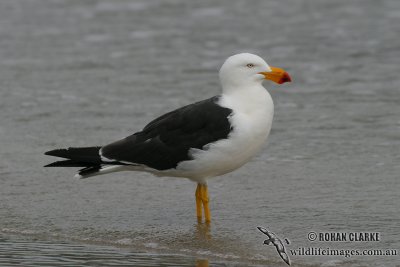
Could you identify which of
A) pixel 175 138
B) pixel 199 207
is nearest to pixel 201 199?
pixel 199 207

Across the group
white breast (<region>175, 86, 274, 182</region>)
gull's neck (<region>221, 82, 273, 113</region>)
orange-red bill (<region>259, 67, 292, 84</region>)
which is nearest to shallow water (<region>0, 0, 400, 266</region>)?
white breast (<region>175, 86, 274, 182</region>)

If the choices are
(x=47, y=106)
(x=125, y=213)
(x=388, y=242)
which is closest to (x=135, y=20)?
(x=47, y=106)

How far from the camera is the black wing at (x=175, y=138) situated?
7.18 metres

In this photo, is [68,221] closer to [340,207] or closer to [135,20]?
[340,207]

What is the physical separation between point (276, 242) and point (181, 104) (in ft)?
16.0

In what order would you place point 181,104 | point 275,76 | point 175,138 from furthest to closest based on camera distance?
1. point 181,104
2. point 275,76
3. point 175,138

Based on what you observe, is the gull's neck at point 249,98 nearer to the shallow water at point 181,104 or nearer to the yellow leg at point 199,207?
the yellow leg at point 199,207

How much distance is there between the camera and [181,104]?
11.4 metres

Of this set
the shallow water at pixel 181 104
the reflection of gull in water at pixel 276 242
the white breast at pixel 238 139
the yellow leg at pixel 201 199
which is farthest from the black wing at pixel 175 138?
the reflection of gull in water at pixel 276 242

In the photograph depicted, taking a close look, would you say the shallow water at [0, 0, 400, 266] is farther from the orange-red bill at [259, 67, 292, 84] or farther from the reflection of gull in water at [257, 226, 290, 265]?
the orange-red bill at [259, 67, 292, 84]

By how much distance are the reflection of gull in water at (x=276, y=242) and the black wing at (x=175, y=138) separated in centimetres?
75

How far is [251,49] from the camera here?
1471 centimetres

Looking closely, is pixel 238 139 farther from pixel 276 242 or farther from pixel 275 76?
pixel 276 242

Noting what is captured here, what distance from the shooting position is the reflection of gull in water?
6.43 metres
